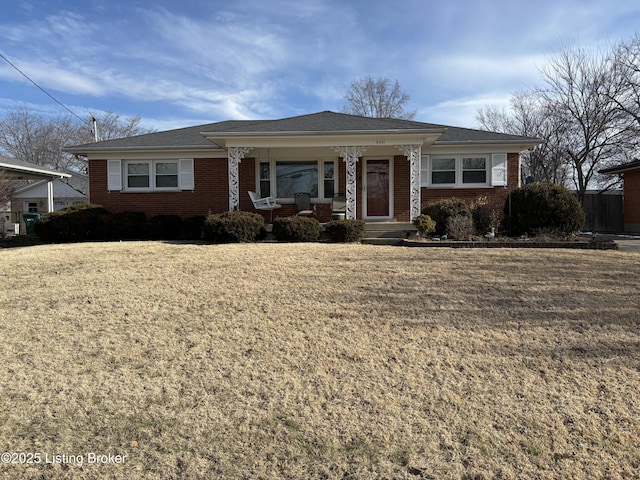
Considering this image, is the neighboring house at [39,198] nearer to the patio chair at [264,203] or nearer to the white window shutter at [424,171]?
the patio chair at [264,203]

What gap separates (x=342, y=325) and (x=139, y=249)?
20.5ft

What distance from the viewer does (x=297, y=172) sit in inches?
592

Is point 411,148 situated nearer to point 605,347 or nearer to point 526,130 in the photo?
point 605,347

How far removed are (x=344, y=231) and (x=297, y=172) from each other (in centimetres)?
482

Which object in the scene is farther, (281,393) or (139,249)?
(139,249)

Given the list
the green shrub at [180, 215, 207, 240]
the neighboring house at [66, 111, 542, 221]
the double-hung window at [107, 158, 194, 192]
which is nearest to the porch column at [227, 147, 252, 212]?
the neighboring house at [66, 111, 542, 221]

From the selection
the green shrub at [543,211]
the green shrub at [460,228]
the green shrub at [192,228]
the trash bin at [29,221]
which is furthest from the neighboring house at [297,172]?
the trash bin at [29,221]

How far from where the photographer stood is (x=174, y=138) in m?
15.6

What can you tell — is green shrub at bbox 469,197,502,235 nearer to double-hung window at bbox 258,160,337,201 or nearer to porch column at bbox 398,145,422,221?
porch column at bbox 398,145,422,221

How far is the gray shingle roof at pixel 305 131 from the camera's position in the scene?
12.5m

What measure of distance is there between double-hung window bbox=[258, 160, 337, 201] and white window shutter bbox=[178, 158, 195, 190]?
92.2 inches

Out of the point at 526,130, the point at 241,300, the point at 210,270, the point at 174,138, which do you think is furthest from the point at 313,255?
the point at 526,130

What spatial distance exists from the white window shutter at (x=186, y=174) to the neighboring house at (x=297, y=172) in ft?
0.11

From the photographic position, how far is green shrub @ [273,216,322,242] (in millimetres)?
10875
